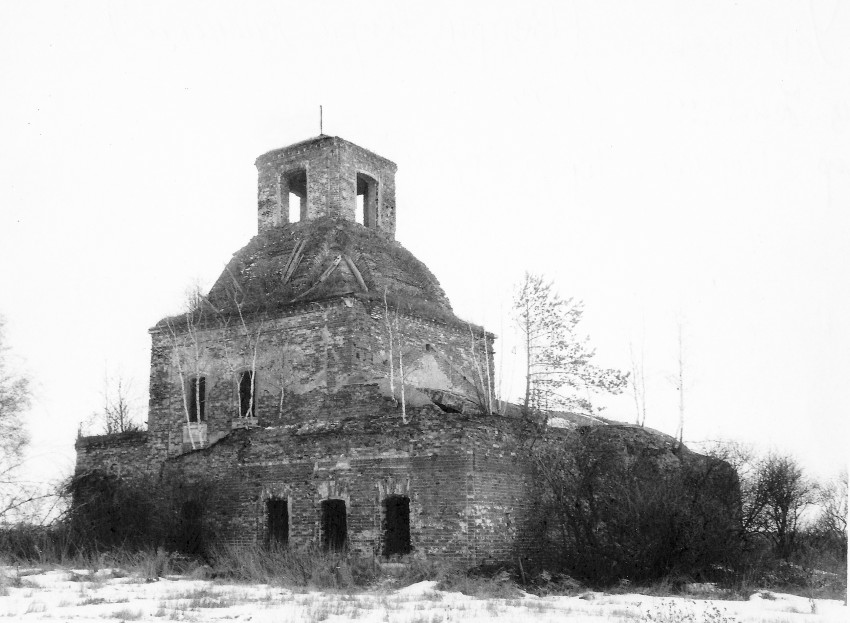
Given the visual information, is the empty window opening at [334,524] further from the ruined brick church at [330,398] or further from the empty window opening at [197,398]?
the empty window opening at [197,398]

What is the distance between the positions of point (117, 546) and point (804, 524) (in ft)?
52.6

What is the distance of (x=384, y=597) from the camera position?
14.4m

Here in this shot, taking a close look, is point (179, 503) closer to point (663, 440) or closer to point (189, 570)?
point (189, 570)

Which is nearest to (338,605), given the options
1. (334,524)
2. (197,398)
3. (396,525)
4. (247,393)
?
(396,525)

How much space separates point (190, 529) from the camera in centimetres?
2002

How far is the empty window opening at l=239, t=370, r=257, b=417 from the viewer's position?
22.4 m

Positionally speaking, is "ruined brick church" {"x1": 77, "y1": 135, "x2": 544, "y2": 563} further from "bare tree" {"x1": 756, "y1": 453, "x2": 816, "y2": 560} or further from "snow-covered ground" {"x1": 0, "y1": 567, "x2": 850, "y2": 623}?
"bare tree" {"x1": 756, "y1": 453, "x2": 816, "y2": 560}

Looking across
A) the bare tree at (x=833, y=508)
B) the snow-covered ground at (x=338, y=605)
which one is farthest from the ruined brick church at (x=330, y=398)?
the bare tree at (x=833, y=508)

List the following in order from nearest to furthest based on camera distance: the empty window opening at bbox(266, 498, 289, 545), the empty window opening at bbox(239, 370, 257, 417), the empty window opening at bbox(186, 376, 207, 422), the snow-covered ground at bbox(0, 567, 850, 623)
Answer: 1. the snow-covered ground at bbox(0, 567, 850, 623)
2. the empty window opening at bbox(266, 498, 289, 545)
3. the empty window opening at bbox(239, 370, 257, 417)
4. the empty window opening at bbox(186, 376, 207, 422)

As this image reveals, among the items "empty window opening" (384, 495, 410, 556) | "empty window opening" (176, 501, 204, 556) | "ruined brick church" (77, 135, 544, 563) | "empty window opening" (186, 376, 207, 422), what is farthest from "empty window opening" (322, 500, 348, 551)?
"empty window opening" (186, 376, 207, 422)

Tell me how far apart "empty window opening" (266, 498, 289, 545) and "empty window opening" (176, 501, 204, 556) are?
1595 mm

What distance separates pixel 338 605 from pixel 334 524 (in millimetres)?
5678

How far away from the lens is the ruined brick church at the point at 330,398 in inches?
693

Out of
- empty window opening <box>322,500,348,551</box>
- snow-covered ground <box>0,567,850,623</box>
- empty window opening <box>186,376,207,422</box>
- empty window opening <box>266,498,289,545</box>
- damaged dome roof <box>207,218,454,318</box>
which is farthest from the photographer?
empty window opening <box>186,376,207,422</box>
